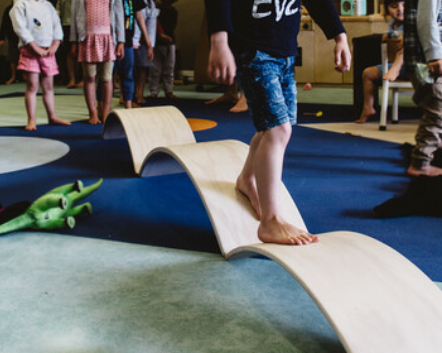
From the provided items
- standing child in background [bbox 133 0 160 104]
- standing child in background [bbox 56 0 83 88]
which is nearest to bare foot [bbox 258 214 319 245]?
standing child in background [bbox 133 0 160 104]

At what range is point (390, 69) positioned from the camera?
3.89 meters

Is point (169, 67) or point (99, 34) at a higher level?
point (99, 34)

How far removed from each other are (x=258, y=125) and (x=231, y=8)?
0.35m

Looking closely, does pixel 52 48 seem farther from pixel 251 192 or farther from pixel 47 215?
pixel 251 192

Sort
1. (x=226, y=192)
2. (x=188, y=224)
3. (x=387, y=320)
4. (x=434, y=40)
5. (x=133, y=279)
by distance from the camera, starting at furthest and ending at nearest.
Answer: (x=434, y=40) < (x=188, y=224) < (x=226, y=192) < (x=133, y=279) < (x=387, y=320)

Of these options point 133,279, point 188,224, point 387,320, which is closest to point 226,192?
point 188,224

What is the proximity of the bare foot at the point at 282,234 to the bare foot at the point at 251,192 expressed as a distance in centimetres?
20

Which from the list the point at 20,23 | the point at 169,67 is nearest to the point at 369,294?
the point at 20,23

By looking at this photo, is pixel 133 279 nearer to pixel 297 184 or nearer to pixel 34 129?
pixel 297 184

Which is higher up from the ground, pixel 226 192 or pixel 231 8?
pixel 231 8

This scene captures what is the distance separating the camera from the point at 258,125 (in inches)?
61.3

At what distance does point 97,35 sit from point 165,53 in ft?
8.35

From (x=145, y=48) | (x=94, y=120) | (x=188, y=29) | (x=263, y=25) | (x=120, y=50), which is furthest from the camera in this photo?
(x=188, y=29)

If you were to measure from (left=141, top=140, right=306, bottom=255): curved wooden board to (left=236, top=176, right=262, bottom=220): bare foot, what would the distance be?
2 cm
